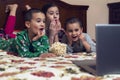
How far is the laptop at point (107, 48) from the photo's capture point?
0.81 meters

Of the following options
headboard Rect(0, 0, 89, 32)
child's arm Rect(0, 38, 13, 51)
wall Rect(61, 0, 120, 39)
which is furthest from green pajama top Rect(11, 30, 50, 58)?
wall Rect(61, 0, 120, 39)

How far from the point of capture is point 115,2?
9.52 ft

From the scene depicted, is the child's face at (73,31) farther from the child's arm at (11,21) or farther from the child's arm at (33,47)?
the child's arm at (11,21)

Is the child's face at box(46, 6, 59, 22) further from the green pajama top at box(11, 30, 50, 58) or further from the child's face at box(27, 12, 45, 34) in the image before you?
the green pajama top at box(11, 30, 50, 58)

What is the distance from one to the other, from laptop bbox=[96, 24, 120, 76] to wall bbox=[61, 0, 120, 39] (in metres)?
2.04

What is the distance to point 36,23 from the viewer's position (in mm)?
1638

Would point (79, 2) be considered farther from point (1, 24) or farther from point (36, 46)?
point (36, 46)

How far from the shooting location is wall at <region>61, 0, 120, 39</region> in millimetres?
2902

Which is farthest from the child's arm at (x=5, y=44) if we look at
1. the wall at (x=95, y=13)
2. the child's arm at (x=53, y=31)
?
the wall at (x=95, y=13)

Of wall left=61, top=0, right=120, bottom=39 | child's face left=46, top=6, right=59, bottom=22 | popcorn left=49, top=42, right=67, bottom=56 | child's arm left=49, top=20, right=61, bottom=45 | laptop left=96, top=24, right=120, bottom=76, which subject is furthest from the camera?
wall left=61, top=0, right=120, bottom=39

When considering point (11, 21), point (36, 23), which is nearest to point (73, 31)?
point (36, 23)

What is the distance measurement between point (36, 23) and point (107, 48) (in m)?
0.88

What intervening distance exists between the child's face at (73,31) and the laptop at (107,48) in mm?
986

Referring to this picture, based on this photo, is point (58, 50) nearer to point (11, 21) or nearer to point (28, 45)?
point (28, 45)
